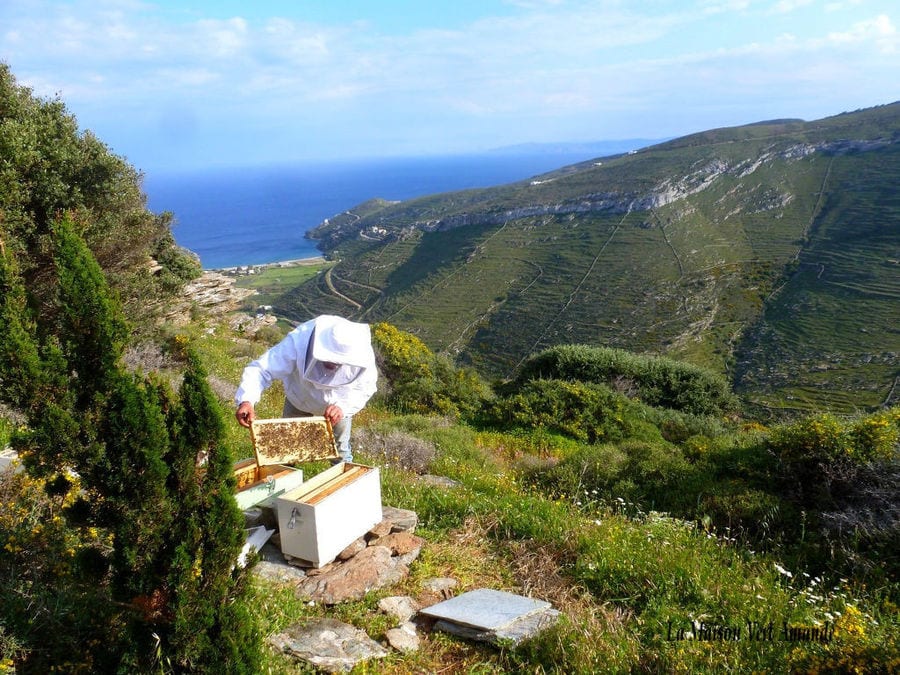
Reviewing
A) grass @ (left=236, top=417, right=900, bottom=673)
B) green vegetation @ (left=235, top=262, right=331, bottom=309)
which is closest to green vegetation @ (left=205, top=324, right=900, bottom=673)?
grass @ (left=236, top=417, right=900, bottom=673)

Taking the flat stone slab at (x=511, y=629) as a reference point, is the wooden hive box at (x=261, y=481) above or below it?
above

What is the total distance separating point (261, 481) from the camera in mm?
4414

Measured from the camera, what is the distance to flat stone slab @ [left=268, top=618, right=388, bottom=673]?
314 centimetres

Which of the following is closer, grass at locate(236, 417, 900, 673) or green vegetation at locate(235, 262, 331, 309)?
grass at locate(236, 417, 900, 673)

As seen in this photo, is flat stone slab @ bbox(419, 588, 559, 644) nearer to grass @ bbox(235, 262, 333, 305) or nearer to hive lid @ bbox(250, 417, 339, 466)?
hive lid @ bbox(250, 417, 339, 466)

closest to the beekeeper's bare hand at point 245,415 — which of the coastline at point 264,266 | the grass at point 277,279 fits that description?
the grass at point 277,279

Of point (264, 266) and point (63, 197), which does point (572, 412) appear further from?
point (264, 266)

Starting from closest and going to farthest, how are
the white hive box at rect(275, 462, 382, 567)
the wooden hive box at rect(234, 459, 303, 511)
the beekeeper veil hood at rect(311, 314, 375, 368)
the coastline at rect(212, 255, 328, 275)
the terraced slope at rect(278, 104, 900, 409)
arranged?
the white hive box at rect(275, 462, 382, 567) → the wooden hive box at rect(234, 459, 303, 511) → the beekeeper veil hood at rect(311, 314, 375, 368) → the terraced slope at rect(278, 104, 900, 409) → the coastline at rect(212, 255, 328, 275)

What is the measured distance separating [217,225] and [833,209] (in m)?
171

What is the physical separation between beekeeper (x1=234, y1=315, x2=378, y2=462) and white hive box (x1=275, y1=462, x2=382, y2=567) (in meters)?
0.69

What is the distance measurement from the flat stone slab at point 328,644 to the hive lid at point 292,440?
4.19 feet

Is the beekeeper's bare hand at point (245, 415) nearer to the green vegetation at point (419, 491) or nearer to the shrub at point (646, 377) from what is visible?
the green vegetation at point (419, 491)

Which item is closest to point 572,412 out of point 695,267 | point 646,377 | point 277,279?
point 646,377

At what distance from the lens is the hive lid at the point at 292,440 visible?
429 centimetres
